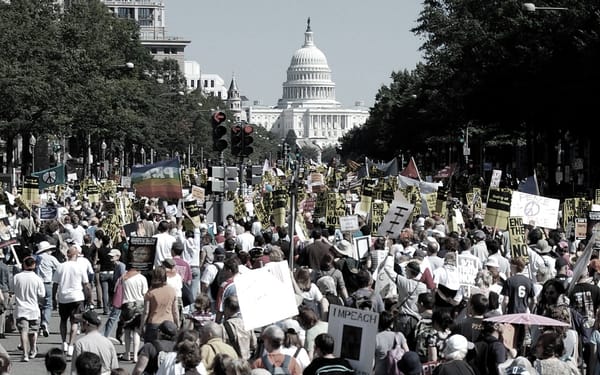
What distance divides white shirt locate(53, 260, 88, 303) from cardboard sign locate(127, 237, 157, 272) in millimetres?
963

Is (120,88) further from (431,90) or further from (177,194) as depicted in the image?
(177,194)

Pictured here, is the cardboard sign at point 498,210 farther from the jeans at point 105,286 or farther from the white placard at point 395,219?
the jeans at point 105,286

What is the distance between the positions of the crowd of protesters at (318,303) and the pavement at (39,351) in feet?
0.47

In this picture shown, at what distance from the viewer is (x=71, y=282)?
18.5 meters

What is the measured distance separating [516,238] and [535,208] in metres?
2.68

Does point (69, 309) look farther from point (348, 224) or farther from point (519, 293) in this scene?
point (348, 224)

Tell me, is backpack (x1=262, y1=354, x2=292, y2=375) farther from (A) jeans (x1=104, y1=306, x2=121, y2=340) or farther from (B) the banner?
(B) the banner

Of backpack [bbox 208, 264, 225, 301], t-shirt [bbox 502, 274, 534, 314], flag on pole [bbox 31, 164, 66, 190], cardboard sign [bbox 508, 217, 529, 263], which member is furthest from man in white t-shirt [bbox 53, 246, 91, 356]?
flag on pole [bbox 31, 164, 66, 190]

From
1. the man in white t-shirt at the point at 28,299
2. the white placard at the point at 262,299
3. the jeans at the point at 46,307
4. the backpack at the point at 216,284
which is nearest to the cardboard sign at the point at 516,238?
the backpack at the point at 216,284

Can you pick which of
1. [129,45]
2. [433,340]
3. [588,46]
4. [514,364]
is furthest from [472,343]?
[129,45]

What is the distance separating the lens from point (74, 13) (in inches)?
2923

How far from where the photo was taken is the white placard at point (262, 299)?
40.1 ft

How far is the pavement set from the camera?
667 inches

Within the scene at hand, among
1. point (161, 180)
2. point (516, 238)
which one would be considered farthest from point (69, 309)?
point (161, 180)
